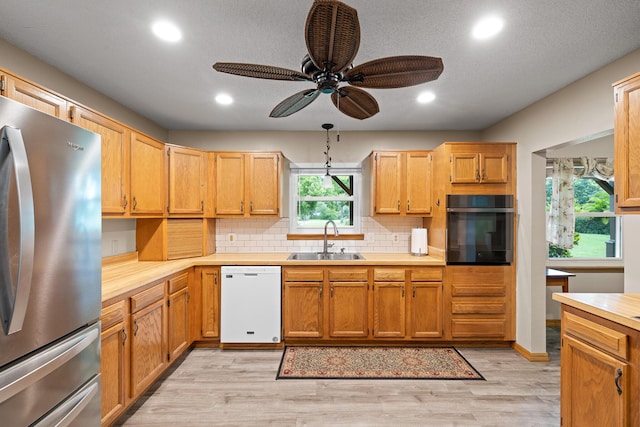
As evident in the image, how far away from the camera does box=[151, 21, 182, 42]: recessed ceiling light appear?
1740mm

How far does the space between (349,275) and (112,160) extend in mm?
2396

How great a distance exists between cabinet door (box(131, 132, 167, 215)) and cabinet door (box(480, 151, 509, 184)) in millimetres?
3348

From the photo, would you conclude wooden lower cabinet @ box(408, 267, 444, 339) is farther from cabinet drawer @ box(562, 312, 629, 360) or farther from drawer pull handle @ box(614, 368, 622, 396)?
drawer pull handle @ box(614, 368, 622, 396)

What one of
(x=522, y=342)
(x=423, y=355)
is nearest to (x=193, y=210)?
(x=423, y=355)

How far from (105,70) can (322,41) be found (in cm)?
191

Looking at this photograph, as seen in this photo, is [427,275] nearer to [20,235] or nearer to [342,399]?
[342,399]

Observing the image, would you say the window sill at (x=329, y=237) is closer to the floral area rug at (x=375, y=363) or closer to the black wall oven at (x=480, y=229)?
the black wall oven at (x=480, y=229)

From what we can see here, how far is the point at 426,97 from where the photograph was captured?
280cm

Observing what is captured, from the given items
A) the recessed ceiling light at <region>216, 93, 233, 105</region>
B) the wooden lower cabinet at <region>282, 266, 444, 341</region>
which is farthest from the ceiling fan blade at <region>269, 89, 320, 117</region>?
the wooden lower cabinet at <region>282, 266, 444, 341</region>

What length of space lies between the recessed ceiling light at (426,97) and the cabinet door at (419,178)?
773mm

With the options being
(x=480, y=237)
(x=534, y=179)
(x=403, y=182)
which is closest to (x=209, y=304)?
(x=403, y=182)

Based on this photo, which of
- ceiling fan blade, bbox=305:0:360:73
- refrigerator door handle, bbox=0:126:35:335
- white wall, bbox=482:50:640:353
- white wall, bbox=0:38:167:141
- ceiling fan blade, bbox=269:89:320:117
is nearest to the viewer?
refrigerator door handle, bbox=0:126:35:335

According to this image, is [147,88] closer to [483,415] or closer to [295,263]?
[295,263]

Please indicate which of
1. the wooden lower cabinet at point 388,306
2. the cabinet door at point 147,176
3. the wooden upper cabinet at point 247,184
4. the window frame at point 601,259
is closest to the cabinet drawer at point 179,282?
the cabinet door at point 147,176
